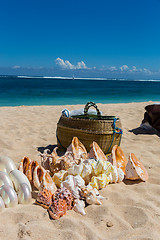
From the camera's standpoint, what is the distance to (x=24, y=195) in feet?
7.16

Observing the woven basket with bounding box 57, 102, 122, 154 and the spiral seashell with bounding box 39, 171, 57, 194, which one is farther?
the woven basket with bounding box 57, 102, 122, 154

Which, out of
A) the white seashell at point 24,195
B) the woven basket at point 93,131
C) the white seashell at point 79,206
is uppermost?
the woven basket at point 93,131

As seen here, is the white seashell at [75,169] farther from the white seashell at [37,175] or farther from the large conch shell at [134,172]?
the large conch shell at [134,172]

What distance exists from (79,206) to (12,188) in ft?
2.13

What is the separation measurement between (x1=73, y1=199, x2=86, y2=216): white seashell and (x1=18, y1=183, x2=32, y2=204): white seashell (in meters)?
0.45

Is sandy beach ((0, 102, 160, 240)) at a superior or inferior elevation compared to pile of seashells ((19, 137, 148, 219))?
inferior

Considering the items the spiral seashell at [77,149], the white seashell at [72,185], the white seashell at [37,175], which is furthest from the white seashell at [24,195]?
the spiral seashell at [77,149]

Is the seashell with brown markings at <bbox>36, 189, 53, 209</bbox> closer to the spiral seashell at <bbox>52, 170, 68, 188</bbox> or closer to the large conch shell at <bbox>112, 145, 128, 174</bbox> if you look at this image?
the spiral seashell at <bbox>52, 170, 68, 188</bbox>

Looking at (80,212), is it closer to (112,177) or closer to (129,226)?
(129,226)

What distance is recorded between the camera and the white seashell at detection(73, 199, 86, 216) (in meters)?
2.09

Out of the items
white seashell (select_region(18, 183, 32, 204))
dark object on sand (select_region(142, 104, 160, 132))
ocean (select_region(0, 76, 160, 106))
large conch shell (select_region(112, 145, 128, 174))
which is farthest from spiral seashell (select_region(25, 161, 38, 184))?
ocean (select_region(0, 76, 160, 106))

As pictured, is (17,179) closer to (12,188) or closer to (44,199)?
(12,188)

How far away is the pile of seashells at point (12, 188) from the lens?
2070 millimetres

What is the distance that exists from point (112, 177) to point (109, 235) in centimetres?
93
